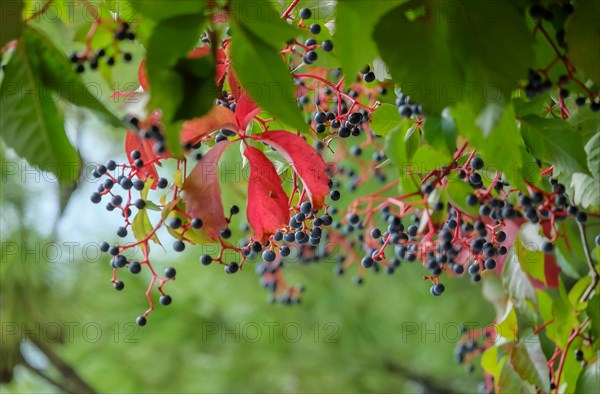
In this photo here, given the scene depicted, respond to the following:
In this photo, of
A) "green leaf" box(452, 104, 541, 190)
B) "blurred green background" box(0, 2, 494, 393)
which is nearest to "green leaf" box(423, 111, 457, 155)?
"green leaf" box(452, 104, 541, 190)

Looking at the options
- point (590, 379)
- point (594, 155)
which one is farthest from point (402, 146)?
point (590, 379)

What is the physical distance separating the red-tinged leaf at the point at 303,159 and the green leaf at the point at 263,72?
10cm

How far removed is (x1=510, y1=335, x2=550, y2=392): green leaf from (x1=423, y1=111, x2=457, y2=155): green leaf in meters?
0.31

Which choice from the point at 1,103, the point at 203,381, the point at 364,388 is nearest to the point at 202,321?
the point at 203,381

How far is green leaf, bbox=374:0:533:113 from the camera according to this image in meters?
0.24

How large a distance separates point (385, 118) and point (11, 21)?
0.72ft


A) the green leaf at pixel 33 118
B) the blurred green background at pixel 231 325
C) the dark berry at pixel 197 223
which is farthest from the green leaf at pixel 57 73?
the blurred green background at pixel 231 325

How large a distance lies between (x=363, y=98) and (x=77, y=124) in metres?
0.86

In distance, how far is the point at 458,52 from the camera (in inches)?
9.8

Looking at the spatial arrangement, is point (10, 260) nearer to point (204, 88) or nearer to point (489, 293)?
point (489, 293)

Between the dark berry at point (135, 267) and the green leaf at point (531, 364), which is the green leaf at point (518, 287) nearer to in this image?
the green leaf at point (531, 364)

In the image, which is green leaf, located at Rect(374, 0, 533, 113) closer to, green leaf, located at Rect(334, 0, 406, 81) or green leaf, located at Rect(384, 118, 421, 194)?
green leaf, located at Rect(334, 0, 406, 81)

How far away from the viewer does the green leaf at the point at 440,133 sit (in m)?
0.30

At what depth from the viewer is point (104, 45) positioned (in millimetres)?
479
